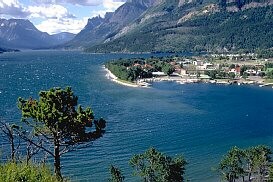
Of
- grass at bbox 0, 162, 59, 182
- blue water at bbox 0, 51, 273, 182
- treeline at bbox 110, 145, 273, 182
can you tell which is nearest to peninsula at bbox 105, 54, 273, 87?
blue water at bbox 0, 51, 273, 182

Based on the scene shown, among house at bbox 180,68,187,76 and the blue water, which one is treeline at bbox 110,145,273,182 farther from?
house at bbox 180,68,187,76

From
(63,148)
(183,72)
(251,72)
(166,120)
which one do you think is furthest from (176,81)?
(63,148)

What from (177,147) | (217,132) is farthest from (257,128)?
(177,147)

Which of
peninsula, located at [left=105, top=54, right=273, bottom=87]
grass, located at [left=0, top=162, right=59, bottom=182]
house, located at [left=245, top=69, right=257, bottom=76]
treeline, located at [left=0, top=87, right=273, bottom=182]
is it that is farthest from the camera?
house, located at [left=245, top=69, right=257, bottom=76]

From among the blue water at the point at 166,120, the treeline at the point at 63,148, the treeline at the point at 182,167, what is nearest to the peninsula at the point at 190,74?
the blue water at the point at 166,120

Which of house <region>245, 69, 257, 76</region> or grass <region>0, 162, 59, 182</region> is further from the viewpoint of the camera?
house <region>245, 69, 257, 76</region>

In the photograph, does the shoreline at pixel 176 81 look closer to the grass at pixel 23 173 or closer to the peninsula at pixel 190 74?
the peninsula at pixel 190 74

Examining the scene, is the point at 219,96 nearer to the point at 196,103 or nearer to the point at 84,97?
the point at 196,103

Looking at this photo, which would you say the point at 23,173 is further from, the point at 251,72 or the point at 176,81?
the point at 251,72
